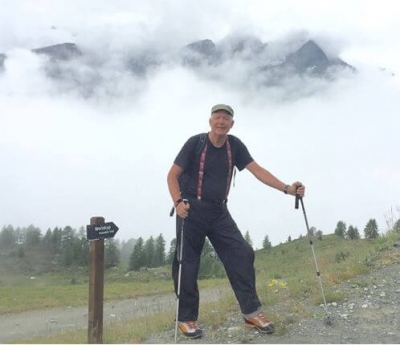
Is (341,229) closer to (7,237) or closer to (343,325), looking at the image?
(343,325)

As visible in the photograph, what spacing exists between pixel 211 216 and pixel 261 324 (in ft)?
5.31

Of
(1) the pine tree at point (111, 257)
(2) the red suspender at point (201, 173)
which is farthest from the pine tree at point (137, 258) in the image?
(2) the red suspender at point (201, 173)

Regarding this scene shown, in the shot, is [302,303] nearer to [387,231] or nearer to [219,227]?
[219,227]

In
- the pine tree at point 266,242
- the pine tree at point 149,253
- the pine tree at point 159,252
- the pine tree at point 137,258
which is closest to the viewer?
the pine tree at point 266,242

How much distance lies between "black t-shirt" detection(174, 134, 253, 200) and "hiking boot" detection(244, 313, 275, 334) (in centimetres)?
172

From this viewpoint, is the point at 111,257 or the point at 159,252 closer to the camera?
the point at 159,252

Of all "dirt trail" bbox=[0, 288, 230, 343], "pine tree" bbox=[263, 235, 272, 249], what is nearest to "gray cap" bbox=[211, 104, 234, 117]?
"dirt trail" bbox=[0, 288, 230, 343]

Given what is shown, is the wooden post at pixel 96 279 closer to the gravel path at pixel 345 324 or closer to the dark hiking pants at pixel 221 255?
the gravel path at pixel 345 324

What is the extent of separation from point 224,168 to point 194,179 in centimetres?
45

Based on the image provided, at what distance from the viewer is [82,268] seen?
111 metres

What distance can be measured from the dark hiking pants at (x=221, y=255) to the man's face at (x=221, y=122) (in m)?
1.02

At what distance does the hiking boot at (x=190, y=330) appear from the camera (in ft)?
19.7

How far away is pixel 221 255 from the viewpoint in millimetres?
6297

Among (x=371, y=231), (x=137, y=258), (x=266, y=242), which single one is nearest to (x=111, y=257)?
(x=137, y=258)
